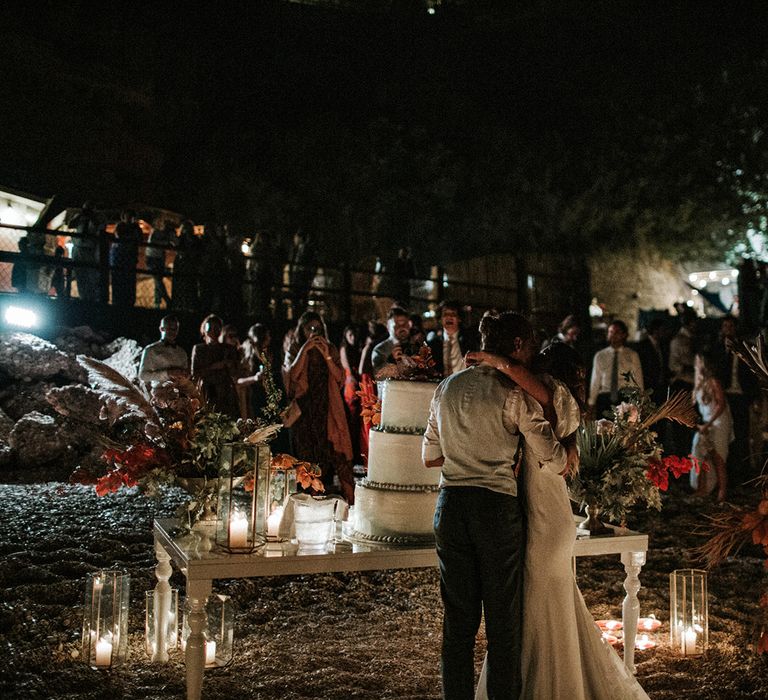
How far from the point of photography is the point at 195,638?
3936 mm

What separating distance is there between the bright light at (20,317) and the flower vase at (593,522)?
11.1 metres

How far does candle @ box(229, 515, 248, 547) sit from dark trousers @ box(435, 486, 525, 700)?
37.2 inches

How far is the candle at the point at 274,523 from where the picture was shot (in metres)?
4.52

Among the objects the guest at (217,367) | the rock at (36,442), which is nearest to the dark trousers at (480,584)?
the guest at (217,367)

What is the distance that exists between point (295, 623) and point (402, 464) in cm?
202

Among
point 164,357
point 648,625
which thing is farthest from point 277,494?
point 164,357

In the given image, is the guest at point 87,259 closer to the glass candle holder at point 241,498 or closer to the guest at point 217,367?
the guest at point 217,367

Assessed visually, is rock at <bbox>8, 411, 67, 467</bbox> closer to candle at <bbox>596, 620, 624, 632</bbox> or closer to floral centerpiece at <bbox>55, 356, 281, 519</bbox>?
floral centerpiece at <bbox>55, 356, 281, 519</bbox>

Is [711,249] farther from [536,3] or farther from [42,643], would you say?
[42,643]

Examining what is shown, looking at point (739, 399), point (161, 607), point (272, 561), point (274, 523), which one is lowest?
point (161, 607)

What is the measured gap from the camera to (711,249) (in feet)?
101

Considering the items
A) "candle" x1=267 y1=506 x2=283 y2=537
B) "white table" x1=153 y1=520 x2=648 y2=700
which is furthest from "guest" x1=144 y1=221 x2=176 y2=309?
"candle" x1=267 y1=506 x2=283 y2=537

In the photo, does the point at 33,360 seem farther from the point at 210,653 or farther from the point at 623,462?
the point at 623,462

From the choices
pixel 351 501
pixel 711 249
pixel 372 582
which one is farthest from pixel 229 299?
pixel 711 249
